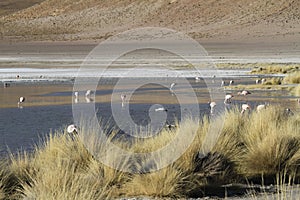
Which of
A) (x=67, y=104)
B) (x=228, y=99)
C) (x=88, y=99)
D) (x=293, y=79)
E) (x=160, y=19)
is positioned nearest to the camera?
(x=228, y=99)

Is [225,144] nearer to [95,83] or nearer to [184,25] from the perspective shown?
[95,83]

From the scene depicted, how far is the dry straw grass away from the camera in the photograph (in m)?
8.28

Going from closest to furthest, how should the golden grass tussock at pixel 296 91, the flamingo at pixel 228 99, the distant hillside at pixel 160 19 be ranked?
1. the flamingo at pixel 228 99
2. the golden grass tussock at pixel 296 91
3. the distant hillside at pixel 160 19

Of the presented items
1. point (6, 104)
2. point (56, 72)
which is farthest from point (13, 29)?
point (6, 104)

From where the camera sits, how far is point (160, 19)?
313 feet

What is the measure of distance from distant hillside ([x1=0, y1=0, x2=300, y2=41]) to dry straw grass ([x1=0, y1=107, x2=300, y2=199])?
66711 mm

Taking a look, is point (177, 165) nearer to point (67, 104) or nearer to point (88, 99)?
point (67, 104)

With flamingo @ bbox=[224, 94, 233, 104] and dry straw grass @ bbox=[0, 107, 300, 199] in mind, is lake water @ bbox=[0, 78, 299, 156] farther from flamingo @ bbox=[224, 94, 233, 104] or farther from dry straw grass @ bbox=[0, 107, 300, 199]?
dry straw grass @ bbox=[0, 107, 300, 199]

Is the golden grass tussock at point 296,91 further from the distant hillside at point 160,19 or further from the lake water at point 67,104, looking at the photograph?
the distant hillside at point 160,19

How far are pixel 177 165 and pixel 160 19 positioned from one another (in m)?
87.2

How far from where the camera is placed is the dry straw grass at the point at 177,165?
828cm

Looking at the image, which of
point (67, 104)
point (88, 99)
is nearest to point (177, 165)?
point (67, 104)

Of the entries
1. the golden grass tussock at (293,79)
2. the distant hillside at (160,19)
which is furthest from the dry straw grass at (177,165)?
the distant hillside at (160,19)

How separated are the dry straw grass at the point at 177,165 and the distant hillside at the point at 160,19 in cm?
6671
